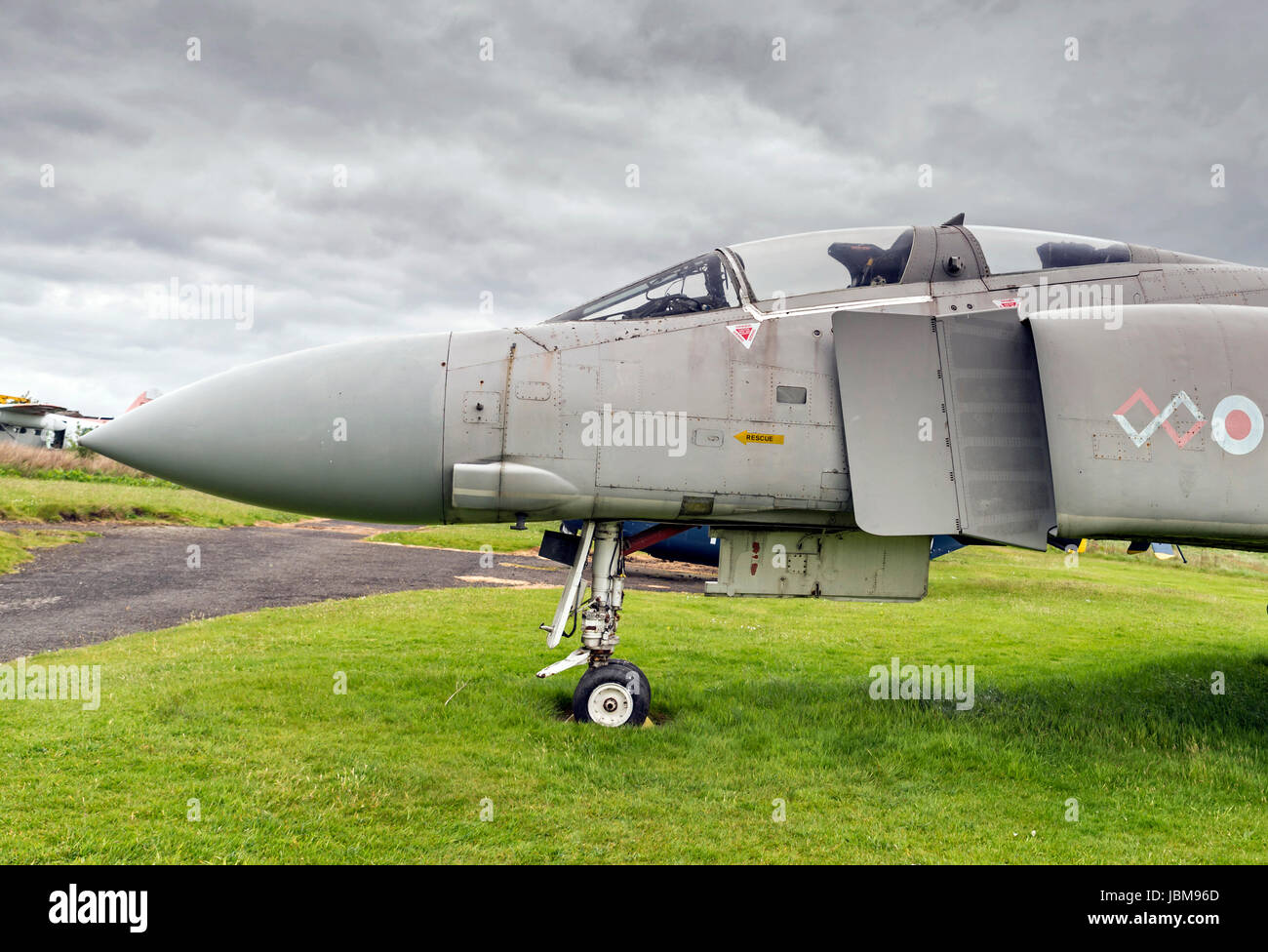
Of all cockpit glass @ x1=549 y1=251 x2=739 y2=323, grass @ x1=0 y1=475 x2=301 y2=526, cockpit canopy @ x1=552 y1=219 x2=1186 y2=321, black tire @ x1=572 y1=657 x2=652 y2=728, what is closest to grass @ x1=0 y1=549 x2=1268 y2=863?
black tire @ x1=572 y1=657 x2=652 y2=728

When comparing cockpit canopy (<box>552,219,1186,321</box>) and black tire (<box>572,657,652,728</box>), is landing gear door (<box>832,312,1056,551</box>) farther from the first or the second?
black tire (<box>572,657,652,728</box>)

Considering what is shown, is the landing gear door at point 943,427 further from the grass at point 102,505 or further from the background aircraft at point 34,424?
the background aircraft at point 34,424

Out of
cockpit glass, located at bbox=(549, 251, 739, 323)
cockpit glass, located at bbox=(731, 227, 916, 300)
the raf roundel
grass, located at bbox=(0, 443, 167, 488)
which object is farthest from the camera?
grass, located at bbox=(0, 443, 167, 488)

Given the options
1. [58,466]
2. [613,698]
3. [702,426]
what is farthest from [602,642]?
[58,466]

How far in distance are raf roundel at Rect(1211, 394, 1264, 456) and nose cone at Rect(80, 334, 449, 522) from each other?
5434 millimetres

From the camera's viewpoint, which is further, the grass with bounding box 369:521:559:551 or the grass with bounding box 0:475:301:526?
the grass with bounding box 369:521:559:551

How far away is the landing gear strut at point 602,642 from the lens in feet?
20.8

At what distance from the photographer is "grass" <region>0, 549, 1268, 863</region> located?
423 cm

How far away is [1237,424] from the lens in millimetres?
5625

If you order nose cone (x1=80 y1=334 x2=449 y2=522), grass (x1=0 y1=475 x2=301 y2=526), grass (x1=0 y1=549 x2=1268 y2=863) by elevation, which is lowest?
grass (x1=0 y1=549 x2=1268 y2=863)

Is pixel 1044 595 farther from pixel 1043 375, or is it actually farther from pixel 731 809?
pixel 731 809

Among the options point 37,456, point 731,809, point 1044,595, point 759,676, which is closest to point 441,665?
point 759,676

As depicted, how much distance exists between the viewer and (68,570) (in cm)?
1468

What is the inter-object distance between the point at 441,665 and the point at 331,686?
1.42 meters
